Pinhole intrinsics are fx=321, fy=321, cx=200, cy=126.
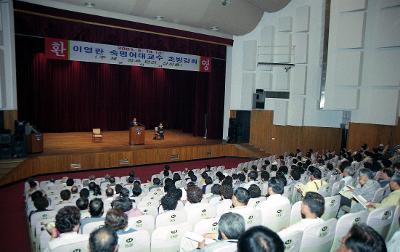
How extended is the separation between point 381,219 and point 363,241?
1.77 m

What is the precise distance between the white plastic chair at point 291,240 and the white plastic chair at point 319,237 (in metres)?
0.10

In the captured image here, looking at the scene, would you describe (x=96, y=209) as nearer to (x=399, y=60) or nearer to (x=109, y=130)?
(x=399, y=60)

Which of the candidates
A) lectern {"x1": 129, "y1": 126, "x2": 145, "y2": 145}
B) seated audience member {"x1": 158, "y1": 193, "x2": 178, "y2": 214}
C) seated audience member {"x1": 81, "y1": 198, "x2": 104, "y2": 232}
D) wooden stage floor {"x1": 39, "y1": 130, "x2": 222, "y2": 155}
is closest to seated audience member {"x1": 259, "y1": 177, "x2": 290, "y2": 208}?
seated audience member {"x1": 158, "y1": 193, "x2": 178, "y2": 214}

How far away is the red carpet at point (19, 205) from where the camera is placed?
6.10 m

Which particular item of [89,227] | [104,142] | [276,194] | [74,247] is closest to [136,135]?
[104,142]

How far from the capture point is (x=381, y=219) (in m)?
3.55

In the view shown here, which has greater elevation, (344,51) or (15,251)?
(344,51)

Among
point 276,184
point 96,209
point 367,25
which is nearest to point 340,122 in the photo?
point 367,25

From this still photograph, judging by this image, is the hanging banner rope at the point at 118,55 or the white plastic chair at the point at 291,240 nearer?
the white plastic chair at the point at 291,240

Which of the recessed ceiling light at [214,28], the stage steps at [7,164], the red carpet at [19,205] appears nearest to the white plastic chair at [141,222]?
the red carpet at [19,205]

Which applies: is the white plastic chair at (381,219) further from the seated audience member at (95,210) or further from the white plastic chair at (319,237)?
the seated audience member at (95,210)

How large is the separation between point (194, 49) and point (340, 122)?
24.8 ft

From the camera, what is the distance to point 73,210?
319 centimetres

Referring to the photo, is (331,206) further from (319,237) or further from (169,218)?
(169,218)
